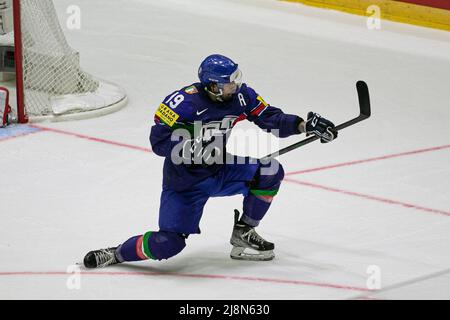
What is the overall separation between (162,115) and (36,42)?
3.08 m

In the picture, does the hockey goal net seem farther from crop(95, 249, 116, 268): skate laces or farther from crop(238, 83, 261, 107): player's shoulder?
crop(238, 83, 261, 107): player's shoulder

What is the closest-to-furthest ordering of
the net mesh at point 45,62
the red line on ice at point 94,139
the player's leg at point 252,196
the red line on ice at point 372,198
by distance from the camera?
the player's leg at point 252,196, the red line on ice at point 372,198, the red line on ice at point 94,139, the net mesh at point 45,62

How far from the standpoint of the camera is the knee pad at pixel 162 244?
5406 millimetres

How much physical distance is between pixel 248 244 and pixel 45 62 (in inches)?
124

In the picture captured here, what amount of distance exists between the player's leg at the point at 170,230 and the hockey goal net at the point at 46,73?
9.11 ft

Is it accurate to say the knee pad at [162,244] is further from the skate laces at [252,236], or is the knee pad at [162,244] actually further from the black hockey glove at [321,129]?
the black hockey glove at [321,129]

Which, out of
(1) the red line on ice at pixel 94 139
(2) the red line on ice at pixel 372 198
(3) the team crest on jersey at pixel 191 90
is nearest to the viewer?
(3) the team crest on jersey at pixel 191 90

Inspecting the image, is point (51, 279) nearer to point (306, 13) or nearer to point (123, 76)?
point (123, 76)

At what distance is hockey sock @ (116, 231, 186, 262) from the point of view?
5.41 m

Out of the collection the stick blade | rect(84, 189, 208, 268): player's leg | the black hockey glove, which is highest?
the stick blade

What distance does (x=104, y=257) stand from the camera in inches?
219

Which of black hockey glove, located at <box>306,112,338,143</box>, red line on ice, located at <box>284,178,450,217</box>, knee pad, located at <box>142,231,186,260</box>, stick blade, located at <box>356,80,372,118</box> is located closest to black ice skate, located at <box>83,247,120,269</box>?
knee pad, located at <box>142,231,186,260</box>

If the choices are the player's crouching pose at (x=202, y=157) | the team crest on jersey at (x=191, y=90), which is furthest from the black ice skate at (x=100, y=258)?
the team crest on jersey at (x=191, y=90)
